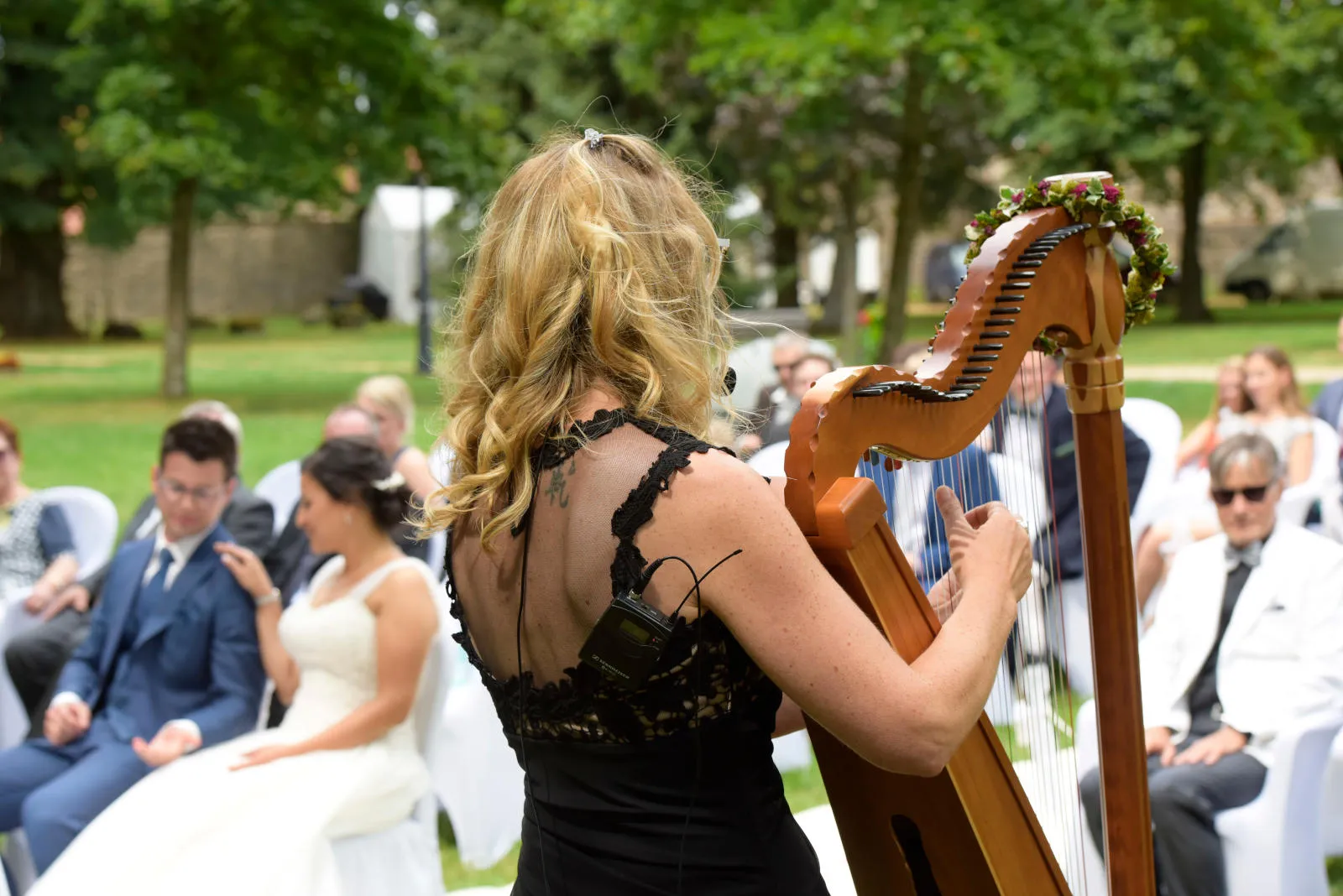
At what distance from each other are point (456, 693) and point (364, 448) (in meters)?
1.34

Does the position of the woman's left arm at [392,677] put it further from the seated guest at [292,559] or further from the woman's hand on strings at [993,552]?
the woman's hand on strings at [993,552]

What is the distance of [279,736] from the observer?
4262mm

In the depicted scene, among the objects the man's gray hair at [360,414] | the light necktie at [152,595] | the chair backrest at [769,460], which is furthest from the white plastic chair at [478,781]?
the chair backrest at [769,460]

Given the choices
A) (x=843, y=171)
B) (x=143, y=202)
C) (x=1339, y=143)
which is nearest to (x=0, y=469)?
(x=143, y=202)

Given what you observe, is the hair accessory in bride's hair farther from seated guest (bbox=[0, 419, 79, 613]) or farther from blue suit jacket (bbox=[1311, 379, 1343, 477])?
blue suit jacket (bbox=[1311, 379, 1343, 477])

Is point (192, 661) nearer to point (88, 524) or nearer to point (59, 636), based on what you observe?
point (59, 636)

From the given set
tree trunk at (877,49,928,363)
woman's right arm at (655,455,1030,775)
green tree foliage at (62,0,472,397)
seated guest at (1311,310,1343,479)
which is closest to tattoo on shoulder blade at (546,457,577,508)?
woman's right arm at (655,455,1030,775)

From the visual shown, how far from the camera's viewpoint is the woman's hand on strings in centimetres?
184

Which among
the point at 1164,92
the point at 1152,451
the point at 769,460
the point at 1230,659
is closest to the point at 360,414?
the point at 769,460

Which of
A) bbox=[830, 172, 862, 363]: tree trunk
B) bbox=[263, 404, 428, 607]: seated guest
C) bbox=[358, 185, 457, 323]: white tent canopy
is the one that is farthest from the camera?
bbox=[358, 185, 457, 323]: white tent canopy

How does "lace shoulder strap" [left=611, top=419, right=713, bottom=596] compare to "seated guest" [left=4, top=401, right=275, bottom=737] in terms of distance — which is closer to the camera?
"lace shoulder strap" [left=611, top=419, right=713, bottom=596]

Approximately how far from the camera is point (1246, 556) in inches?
175

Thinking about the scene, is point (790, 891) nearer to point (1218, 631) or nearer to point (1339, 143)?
point (1218, 631)

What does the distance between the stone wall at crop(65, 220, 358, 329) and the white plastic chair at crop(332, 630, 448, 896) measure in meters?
41.2
